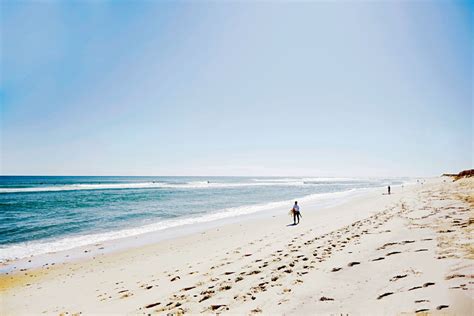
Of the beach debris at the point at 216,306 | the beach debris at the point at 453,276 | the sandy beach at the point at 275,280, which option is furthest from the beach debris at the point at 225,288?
the beach debris at the point at 453,276

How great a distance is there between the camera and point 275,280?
21.1 feet

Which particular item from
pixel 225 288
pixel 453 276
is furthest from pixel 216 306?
pixel 453 276

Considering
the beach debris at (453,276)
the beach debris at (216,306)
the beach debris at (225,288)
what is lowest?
the beach debris at (225,288)

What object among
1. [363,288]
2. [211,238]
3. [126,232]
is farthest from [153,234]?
[363,288]

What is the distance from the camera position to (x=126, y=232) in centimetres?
1858

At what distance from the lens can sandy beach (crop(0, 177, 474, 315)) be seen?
4.43 metres

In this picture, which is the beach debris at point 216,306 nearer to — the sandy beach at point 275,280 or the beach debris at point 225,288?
the sandy beach at point 275,280

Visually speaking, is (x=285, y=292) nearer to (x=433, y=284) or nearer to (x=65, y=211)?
(x=433, y=284)

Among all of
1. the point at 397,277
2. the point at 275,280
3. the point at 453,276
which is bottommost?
the point at 275,280

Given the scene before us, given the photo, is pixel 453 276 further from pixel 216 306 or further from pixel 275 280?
pixel 216 306

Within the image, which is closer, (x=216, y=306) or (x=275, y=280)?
(x=216, y=306)

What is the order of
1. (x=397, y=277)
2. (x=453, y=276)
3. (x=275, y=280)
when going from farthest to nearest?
(x=275, y=280) < (x=397, y=277) < (x=453, y=276)

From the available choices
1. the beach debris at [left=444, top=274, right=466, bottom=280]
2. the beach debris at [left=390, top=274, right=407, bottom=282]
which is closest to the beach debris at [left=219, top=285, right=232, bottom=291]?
the beach debris at [left=390, top=274, right=407, bottom=282]

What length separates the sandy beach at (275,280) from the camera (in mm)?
4430
